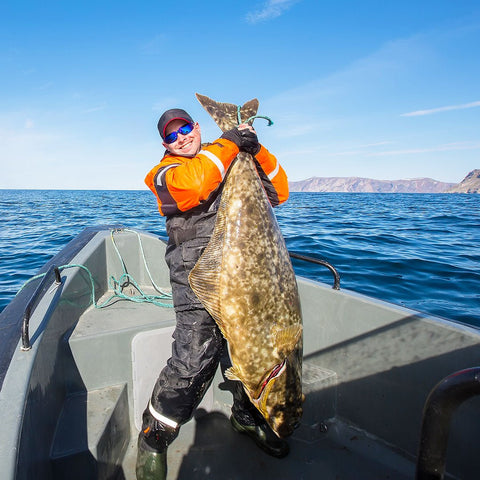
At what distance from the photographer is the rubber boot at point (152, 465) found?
2717mm

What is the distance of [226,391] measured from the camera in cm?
372

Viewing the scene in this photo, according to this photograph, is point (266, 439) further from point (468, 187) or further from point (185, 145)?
point (468, 187)

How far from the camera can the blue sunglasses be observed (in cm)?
286

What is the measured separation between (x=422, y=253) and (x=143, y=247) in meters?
8.24

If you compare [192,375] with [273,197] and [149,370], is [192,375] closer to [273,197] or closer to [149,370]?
[149,370]

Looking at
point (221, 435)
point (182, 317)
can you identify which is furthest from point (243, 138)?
point (221, 435)

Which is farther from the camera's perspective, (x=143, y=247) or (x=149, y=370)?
(x=143, y=247)

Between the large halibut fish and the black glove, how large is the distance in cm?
27

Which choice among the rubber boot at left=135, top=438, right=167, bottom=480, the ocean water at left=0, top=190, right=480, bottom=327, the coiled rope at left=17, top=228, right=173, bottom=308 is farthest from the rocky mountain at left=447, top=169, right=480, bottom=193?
the rubber boot at left=135, top=438, right=167, bottom=480

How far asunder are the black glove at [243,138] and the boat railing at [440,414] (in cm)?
195

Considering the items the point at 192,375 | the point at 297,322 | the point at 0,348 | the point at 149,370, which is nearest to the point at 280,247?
the point at 297,322

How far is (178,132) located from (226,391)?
2.66 m

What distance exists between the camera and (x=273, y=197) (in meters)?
3.15

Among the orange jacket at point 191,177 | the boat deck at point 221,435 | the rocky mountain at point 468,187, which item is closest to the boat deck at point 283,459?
the boat deck at point 221,435
